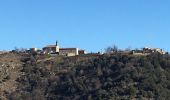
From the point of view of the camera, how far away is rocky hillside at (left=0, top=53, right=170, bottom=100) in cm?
10769

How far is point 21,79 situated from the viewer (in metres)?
122

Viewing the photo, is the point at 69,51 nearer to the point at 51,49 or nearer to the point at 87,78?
the point at 51,49

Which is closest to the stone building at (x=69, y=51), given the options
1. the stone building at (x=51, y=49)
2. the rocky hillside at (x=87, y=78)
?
the stone building at (x=51, y=49)

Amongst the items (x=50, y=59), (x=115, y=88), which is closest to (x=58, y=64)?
(x=50, y=59)

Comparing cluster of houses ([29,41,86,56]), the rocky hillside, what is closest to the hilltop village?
cluster of houses ([29,41,86,56])

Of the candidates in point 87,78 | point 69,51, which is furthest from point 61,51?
point 87,78

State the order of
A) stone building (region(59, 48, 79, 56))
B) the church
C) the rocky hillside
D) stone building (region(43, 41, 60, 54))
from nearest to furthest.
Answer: the rocky hillside
stone building (region(59, 48, 79, 56))
the church
stone building (region(43, 41, 60, 54))

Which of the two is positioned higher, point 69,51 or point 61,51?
point 61,51

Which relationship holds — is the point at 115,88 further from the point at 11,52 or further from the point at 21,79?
the point at 11,52

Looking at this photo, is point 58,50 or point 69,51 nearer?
point 69,51

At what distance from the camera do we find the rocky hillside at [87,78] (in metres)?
108

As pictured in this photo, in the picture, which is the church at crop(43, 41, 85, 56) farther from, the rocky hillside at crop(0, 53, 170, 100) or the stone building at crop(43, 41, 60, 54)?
the rocky hillside at crop(0, 53, 170, 100)

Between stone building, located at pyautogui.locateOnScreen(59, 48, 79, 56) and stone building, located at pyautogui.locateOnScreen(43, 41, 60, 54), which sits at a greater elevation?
stone building, located at pyautogui.locateOnScreen(43, 41, 60, 54)

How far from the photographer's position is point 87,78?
387 feet
